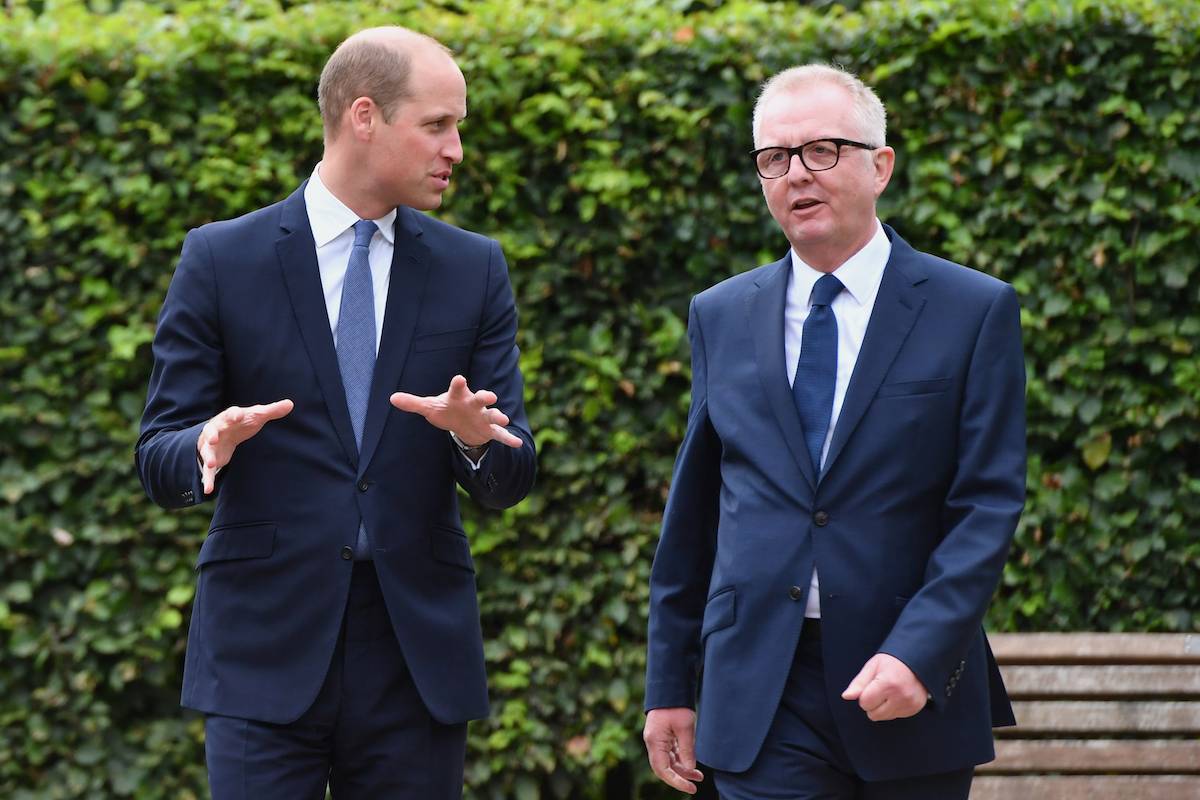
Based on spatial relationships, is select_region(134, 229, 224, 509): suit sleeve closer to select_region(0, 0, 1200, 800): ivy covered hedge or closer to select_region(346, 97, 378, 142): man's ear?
select_region(346, 97, 378, 142): man's ear

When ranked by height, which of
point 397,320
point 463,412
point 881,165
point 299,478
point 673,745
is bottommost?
point 673,745

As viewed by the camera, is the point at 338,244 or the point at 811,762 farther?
the point at 338,244

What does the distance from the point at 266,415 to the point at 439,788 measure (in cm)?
90

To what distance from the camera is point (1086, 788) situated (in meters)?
4.09

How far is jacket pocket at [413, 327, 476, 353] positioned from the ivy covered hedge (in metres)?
1.97

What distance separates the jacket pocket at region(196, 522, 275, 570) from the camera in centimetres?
311

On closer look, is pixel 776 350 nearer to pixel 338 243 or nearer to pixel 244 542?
pixel 338 243

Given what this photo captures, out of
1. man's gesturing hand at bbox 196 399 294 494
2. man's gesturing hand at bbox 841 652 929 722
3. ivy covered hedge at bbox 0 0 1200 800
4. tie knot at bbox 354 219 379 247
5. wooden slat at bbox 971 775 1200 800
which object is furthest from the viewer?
ivy covered hedge at bbox 0 0 1200 800

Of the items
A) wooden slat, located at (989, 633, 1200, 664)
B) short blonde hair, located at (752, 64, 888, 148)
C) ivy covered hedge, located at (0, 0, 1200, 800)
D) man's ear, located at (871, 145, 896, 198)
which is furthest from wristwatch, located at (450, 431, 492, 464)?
ivy covered hedge, located at (0, 0, 1200, 800)

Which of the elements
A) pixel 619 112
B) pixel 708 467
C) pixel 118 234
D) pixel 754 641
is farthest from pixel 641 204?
pixel 754 641

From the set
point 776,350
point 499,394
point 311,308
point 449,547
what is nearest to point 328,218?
point 311,308

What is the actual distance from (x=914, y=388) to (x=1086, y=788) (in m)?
1.72

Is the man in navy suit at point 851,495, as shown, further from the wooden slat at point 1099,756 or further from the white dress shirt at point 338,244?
the wooden slat at point 1099,756

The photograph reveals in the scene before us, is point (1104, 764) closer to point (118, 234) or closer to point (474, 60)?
point (474, 60)
